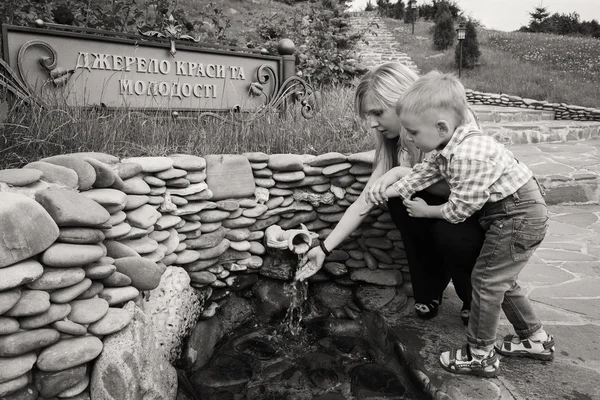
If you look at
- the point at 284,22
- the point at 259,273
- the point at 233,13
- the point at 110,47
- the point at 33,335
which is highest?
the point at 233,13

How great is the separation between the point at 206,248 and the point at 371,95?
45.2 inches

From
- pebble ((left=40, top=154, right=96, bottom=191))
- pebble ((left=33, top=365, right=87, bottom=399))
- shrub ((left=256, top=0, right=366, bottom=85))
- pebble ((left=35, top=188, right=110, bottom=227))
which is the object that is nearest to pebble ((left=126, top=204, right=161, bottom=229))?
pebble ((left=40, top=154, right=96, bottom=191))

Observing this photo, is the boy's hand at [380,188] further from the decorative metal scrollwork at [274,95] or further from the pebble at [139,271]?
the decorative metal scrollwork at [274,95]

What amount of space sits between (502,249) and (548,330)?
29.6 inches

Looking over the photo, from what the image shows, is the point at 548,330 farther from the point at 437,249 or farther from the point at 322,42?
the point at 322,42

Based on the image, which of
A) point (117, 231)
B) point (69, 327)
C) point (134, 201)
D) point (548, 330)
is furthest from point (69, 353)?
point (548, 330)

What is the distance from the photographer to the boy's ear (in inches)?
74.1

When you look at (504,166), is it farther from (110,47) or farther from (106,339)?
(110,47)

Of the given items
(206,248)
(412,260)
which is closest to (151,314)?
(206,248)

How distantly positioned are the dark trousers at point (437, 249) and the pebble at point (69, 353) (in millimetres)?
1389

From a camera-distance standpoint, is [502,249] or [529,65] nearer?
[502,249]

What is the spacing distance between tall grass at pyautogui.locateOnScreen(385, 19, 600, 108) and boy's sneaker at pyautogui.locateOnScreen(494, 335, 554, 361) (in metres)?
10.1

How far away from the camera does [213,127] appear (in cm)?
324

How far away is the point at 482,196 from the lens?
6.07ft
